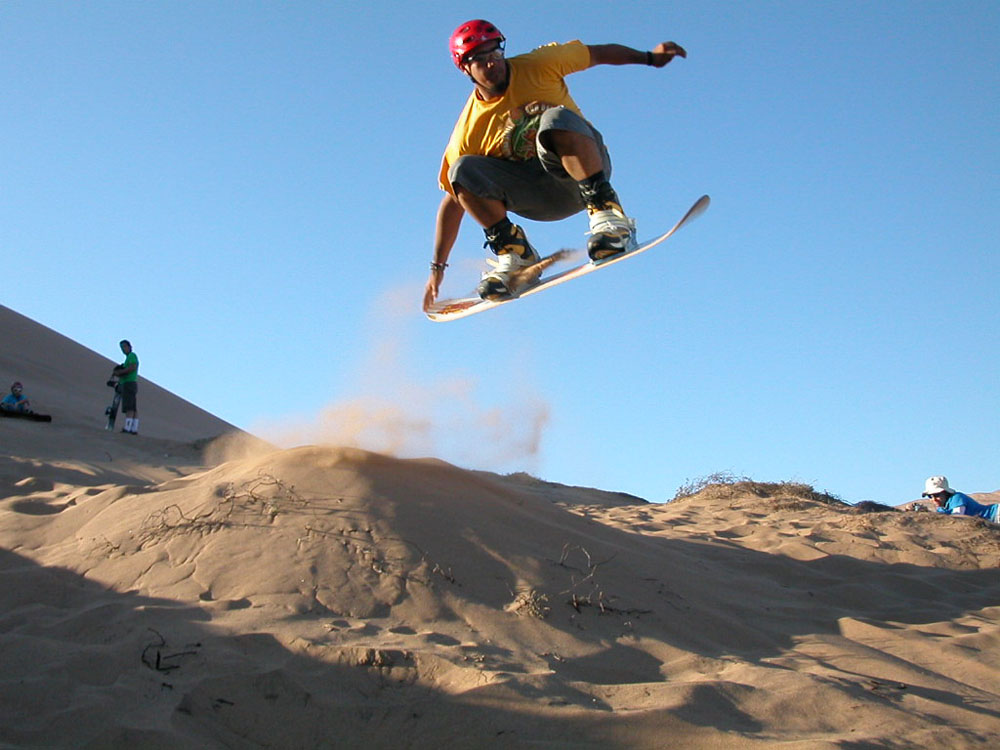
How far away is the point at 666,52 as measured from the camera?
16.8ft

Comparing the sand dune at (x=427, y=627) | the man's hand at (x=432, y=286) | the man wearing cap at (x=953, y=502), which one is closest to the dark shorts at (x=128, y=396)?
the sand dune at (x=427, y=627)

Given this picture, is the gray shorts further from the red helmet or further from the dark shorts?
the dark shorts

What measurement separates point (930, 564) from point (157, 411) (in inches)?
675

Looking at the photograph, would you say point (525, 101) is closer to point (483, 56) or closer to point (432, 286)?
point (483, 56)

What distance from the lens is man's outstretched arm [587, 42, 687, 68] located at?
5.14m

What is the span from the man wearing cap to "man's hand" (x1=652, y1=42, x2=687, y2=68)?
614 centimetres

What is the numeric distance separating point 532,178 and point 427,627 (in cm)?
278

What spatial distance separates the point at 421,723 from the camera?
3041mm

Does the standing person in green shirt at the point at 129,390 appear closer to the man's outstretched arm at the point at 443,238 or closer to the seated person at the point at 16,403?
the seated person at the point at 16,403

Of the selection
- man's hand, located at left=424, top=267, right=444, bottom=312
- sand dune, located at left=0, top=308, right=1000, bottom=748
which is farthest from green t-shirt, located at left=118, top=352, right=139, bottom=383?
man's hand, located at left=424, top=267, right=444, bottom=312

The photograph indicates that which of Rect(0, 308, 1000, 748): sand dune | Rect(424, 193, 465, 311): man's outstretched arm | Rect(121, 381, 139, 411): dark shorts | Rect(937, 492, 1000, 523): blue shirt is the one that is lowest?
Rect(0, 308, 1000, 748): sand dune

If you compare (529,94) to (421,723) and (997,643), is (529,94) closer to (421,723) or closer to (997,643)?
(421,723)

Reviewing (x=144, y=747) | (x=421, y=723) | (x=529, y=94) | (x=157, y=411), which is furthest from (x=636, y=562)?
(x=157, y=411)

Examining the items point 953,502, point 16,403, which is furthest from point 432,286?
point 16,403
